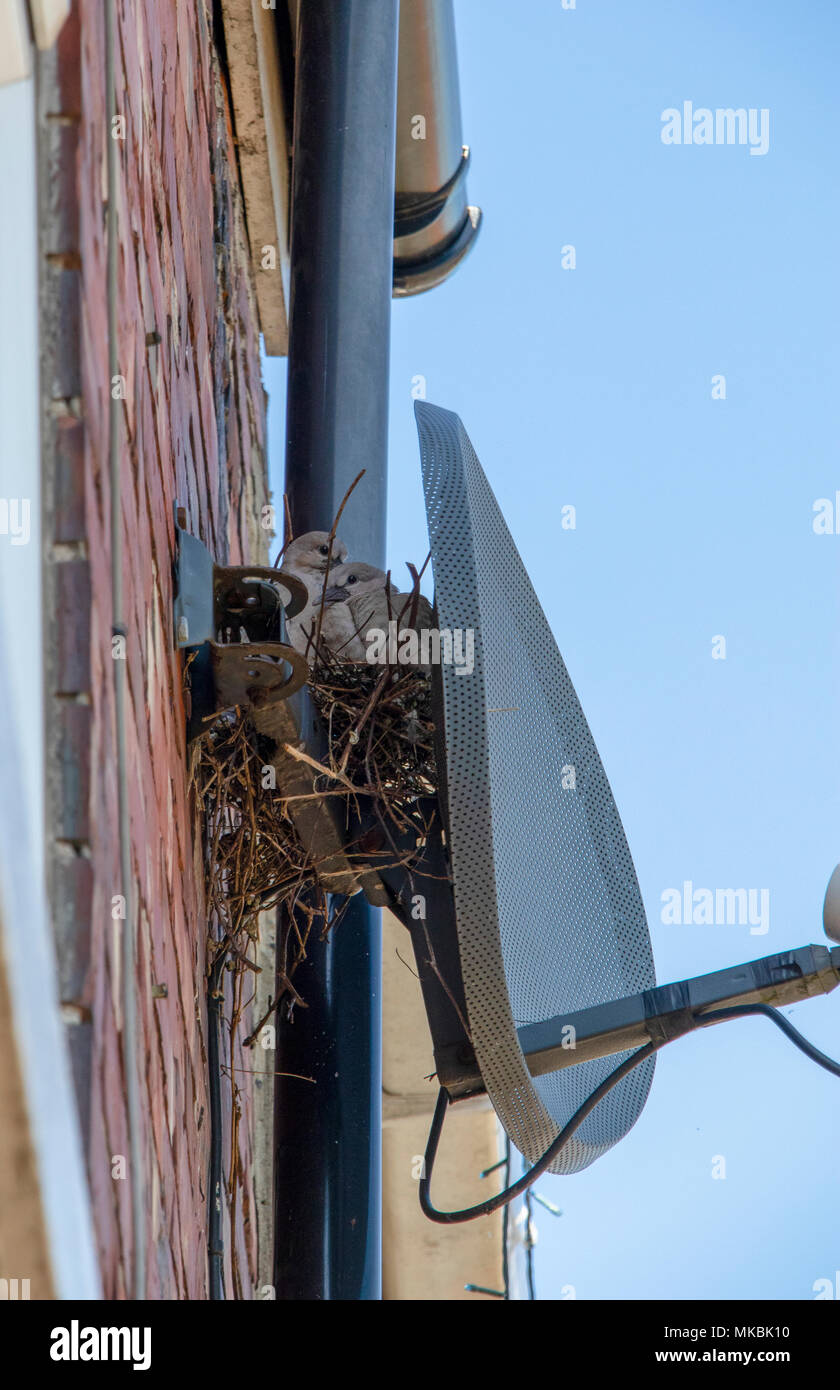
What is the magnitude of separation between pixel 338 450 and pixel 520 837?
1.29 meters

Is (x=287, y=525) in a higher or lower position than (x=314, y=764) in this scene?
higher

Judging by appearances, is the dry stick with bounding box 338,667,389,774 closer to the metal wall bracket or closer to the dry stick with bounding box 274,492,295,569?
the metal wall bracket

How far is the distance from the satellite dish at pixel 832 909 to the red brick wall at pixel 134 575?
99 centimetres

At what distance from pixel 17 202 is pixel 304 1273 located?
2.35m

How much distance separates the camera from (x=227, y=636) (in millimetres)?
2754

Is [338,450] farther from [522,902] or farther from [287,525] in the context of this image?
[522,902]

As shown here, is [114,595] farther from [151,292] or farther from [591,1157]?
[591,1157]

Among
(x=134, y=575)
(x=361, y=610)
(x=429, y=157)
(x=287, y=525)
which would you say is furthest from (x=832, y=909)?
(x=429, y=157)

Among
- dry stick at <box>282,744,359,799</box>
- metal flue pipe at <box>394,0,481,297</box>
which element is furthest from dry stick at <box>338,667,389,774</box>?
metal flue pipe at <box>394,0,481,297</box>

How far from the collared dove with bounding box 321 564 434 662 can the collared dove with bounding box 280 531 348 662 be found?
28 millimetres

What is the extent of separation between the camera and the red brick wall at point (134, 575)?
162cm

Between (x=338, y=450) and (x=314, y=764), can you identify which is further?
(x=338, y=450)

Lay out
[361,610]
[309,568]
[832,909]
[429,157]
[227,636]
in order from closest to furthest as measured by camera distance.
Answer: [832,909] → [227,636] → [361,610] → [309,568] → [429,157]

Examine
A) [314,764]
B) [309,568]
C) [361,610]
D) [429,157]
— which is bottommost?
[314,764]
